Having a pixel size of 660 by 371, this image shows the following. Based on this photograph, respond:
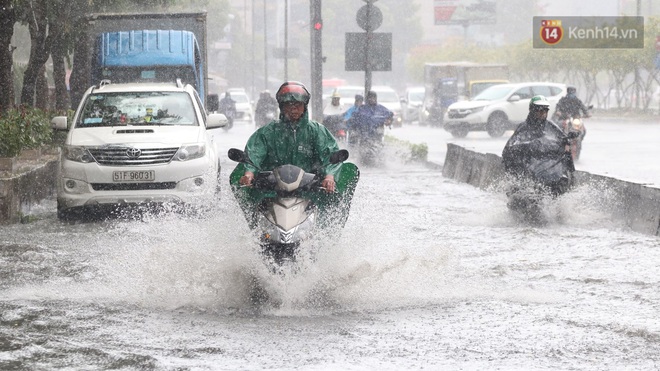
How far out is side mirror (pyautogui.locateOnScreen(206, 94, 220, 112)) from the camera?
21516 millimetres

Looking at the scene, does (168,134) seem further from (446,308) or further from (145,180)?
(446,308)

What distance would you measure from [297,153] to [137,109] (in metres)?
6.93

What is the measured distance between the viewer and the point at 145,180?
13867 millimetres

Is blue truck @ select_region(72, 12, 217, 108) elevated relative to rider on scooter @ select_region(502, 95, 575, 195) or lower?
elevated

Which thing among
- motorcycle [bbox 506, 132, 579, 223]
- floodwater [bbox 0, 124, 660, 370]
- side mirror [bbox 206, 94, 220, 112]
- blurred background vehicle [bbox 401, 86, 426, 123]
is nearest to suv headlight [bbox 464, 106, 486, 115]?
side mirror [bbox 206, 94, 220, 112]

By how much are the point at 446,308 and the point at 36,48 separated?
18.6m

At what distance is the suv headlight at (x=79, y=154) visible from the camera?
45.9 ft

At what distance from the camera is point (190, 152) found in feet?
46.6

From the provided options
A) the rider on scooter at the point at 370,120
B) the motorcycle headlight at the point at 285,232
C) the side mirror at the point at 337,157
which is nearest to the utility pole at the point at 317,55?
the rider on scooter at the point at 370,120

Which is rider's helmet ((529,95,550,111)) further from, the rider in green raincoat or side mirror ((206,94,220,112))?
side mirror ((206,94,220,112))

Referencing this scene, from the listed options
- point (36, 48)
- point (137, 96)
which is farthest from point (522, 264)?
point (36, 48)

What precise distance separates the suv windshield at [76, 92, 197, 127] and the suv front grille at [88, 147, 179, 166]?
0.79 m

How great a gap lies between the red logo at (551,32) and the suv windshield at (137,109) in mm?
35844
